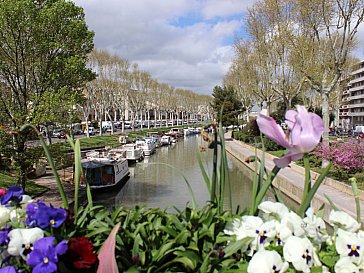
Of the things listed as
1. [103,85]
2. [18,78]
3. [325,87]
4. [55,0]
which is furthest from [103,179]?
[103,85]

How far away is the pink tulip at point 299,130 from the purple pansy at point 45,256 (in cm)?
96

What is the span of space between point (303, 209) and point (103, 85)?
163ft

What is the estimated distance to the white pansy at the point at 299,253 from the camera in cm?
149

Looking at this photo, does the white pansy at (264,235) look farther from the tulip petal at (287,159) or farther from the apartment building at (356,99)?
the apartment building at (356,99)

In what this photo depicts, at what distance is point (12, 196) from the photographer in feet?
6.36

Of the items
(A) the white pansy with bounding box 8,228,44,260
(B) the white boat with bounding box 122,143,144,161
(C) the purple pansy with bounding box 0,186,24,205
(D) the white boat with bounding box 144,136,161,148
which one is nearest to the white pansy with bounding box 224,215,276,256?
(A) the white pansy with bounding box 8,228,44,260

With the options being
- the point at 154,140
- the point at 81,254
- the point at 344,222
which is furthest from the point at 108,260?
the point at 154,140

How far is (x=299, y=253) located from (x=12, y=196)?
54.7 inches

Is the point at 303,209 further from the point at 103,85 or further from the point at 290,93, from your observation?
the point at 103,85

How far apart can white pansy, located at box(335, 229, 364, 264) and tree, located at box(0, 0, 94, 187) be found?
12858 millimetres

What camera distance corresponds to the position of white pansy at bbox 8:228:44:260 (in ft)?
5.09

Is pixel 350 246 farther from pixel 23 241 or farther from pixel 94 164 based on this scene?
pixel 94 164

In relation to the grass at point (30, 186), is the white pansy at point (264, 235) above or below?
above

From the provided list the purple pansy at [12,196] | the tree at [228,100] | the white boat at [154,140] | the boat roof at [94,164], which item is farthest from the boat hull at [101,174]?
the tree at [228,100]
